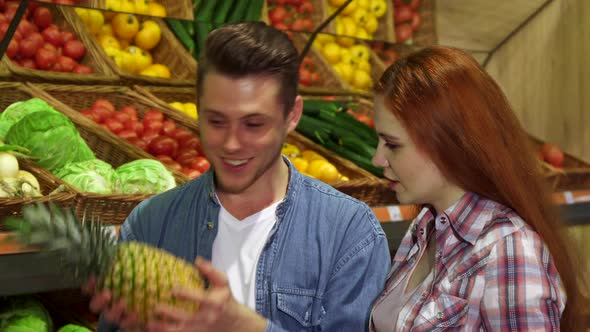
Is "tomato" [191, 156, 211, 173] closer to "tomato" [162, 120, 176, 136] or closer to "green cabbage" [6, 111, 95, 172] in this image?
"tomato" [162, 120, 176, 136]

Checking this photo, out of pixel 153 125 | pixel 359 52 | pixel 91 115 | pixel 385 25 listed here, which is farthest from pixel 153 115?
pixel 385 25

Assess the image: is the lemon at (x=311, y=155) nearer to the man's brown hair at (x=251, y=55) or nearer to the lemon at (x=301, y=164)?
the lemon at (x=301, y=164)

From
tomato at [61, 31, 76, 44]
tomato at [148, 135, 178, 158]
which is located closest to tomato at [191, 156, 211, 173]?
tomato at [148, 135, 178, 158]

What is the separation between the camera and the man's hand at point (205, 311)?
1506 millimetres

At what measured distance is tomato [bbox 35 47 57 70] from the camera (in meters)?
3.65

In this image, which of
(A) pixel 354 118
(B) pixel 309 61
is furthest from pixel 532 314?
(B) pixel 309 61

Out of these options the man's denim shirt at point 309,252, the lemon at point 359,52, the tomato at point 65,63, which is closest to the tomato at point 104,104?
the tomato at point 65,63

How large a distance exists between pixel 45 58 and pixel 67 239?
7.57ft

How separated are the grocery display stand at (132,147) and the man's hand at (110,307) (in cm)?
70

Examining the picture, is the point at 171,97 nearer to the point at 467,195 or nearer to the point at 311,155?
the point at 311,155

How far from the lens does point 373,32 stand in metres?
4.54

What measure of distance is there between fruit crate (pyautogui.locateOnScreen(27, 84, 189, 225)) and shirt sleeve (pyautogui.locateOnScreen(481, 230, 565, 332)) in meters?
1.49

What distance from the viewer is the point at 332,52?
4512mm

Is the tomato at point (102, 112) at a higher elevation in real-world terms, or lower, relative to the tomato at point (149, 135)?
higher
